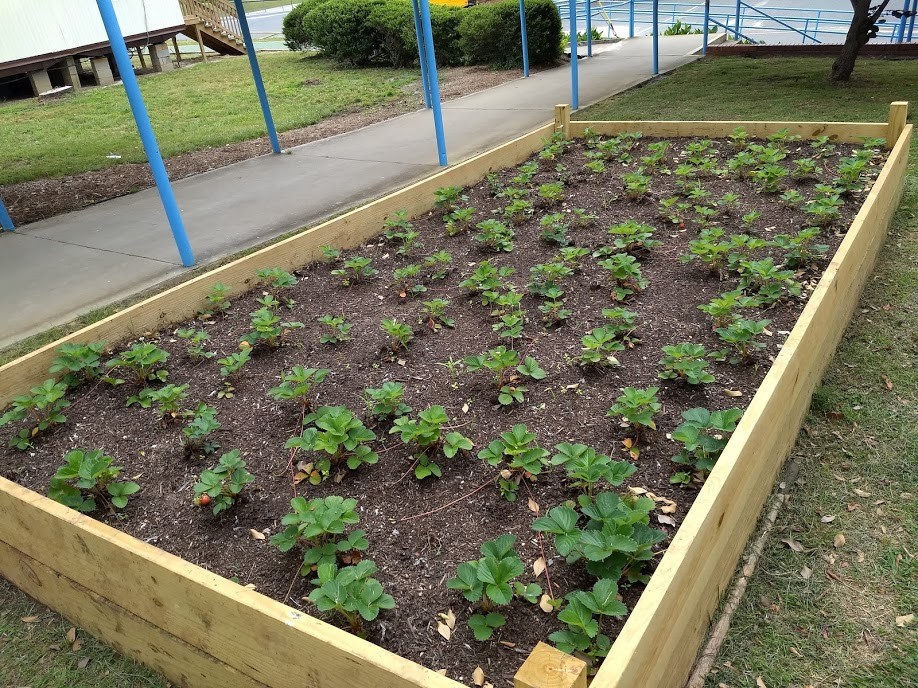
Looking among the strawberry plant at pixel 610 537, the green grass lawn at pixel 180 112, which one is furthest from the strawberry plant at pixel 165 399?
the green grass lawn at pixel 180 112

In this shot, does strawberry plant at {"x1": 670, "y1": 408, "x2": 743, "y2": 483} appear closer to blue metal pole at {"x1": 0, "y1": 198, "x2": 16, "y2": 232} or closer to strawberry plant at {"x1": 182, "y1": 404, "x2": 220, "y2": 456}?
strawberry plant at {"x1": 182, "y1": 404, "x2": 220, "y2": 456}

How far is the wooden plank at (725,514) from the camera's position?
1.54 metres

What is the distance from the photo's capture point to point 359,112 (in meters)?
11.0

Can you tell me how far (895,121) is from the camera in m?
5.21

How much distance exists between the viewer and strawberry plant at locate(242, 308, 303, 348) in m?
3.28

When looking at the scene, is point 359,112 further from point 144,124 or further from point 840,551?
point 840,551

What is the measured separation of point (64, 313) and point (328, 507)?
10.7 feet

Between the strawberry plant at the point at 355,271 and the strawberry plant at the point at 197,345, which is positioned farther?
the strawberry plant at the point at 355,271

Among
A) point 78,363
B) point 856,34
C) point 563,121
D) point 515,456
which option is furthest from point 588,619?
point 856,34

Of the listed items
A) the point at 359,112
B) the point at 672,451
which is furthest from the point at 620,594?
the point at 359,112

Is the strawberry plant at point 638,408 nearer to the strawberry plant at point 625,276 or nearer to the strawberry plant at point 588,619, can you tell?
the strawberry plant at point 588,619

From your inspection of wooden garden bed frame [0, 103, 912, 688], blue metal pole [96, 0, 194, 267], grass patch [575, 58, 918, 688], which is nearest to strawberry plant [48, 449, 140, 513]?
wooden garden bed frame [0, 103, 912, 688]

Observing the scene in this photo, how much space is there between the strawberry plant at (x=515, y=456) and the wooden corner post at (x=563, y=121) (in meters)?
4.72

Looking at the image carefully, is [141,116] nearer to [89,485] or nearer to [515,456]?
[89,485]
